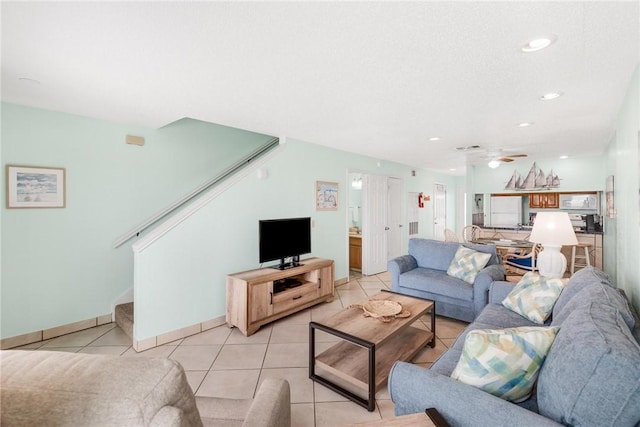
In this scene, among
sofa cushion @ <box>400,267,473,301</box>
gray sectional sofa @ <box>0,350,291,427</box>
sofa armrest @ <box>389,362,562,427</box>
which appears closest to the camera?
gray sectional sofa @ <box>0,350,291,427</box>

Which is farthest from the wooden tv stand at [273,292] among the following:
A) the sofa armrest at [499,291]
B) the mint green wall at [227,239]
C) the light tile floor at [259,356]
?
the sofa armrest at [499,291]

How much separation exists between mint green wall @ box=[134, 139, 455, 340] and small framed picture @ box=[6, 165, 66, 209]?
3.98 ft

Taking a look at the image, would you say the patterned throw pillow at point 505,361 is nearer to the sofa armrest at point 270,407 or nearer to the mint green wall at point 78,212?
the sofa armrest at point 270,407

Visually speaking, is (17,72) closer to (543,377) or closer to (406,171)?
(543,377)

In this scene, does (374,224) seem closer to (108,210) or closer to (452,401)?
(108,210)

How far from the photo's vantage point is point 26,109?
2.89 meters

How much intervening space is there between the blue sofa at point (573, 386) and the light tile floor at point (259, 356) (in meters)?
0.84

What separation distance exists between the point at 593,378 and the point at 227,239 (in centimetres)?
334

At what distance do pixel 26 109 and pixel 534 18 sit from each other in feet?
14.2

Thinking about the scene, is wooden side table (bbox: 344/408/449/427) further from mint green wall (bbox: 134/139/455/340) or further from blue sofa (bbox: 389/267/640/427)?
mint green wall (bbox: 134/139/455/340)

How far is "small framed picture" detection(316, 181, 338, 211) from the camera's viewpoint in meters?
4.69

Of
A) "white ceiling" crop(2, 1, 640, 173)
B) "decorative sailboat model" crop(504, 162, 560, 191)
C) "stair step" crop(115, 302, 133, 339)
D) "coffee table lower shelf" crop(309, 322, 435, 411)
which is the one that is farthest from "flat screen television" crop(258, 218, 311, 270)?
"decorative sailboat model" crop(504, 162, 560, 191)

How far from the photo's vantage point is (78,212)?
3.22 m

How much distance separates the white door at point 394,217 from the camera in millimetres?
6281
